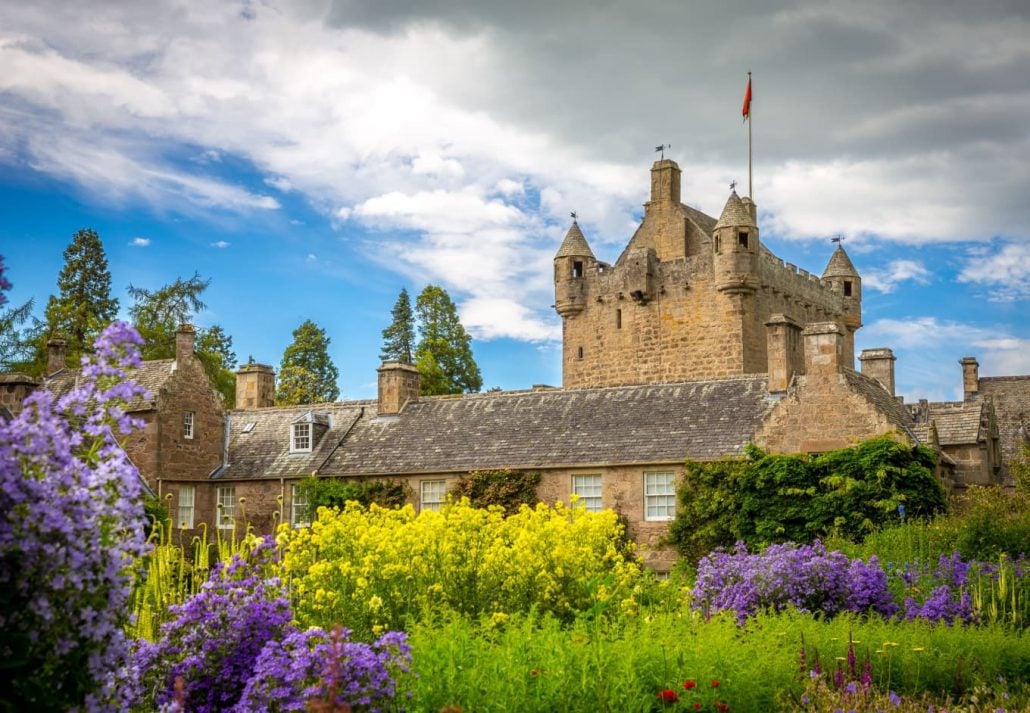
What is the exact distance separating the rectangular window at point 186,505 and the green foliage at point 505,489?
365 inches

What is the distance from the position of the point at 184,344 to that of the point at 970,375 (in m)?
35.5

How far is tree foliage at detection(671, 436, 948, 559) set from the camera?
83.2 ft

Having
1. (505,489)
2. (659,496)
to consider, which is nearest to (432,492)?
(505,489)

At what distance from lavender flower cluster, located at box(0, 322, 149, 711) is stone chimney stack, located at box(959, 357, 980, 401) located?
51123 mm

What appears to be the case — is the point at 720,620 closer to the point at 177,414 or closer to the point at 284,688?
the point at 284,688

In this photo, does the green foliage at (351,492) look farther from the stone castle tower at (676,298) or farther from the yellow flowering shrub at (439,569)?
the yellow flowering shrub at (439,569)

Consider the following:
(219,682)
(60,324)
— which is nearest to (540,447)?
(219,682)

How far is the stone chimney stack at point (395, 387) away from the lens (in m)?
35.2

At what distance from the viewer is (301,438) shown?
3512cm

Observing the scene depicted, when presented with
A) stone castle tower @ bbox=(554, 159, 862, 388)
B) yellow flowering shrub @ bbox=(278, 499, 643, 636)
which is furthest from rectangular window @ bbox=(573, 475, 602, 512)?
yellow flowering shrub @ bbox=(278, 499, 643, 636)

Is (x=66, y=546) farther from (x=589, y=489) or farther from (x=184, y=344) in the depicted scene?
(x=184, y=344)

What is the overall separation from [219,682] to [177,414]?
27.3 metres

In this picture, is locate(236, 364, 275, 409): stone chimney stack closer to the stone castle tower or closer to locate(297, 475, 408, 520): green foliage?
locate(297, 475, 408, 520): green foliage

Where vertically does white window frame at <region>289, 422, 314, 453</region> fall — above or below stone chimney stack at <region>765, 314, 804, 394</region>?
below
